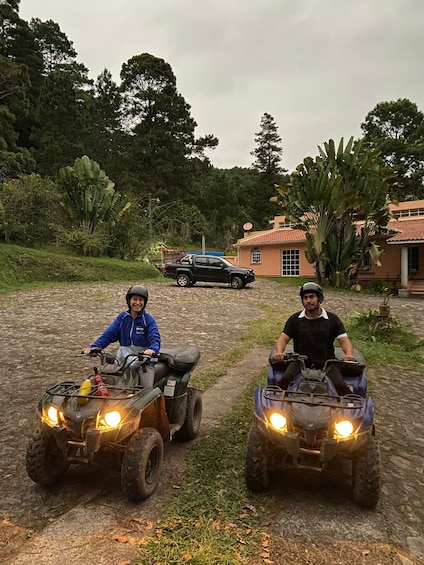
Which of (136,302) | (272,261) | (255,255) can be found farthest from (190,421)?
(255,255)

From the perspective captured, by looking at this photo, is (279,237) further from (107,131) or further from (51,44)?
(51,44)

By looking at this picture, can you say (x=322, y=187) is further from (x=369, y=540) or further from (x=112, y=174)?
(x=112, y=174)

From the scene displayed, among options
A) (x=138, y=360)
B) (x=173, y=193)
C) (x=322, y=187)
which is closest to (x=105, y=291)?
(x=322, y=187)

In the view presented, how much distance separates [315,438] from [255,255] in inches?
1078

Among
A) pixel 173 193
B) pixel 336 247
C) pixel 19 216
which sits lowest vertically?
pixel 336 247

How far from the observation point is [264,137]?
5462 centimetres

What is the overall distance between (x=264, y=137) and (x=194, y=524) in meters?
55.8

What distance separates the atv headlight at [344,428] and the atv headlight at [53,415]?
1.95m

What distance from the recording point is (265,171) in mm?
54031

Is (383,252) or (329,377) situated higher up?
(383,252)

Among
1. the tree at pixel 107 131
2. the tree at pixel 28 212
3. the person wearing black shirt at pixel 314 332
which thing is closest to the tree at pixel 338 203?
the tree at pixel 28 212

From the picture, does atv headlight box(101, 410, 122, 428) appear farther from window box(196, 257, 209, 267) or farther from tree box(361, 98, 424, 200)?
tree box(361, 98, 424, 200)

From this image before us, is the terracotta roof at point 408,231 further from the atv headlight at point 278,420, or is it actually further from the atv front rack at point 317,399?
the atv headlight at point 278,420

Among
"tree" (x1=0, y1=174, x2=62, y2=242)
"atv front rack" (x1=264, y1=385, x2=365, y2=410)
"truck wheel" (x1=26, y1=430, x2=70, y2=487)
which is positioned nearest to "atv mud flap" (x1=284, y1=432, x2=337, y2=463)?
"atv front rack" (x1=264, y1=385, x2=365, y2=410)
